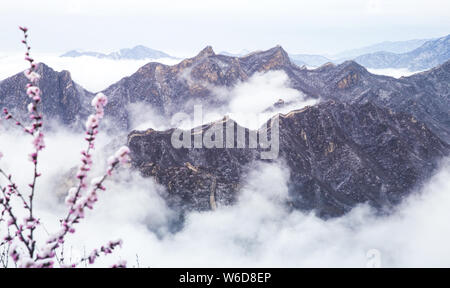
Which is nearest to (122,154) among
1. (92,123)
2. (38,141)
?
(92,123)

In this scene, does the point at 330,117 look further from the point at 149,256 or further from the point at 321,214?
the point at 149,256

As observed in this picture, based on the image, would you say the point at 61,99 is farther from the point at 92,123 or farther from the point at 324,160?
the point at 92,123

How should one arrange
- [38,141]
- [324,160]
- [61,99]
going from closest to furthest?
[38,141] → [324,160] → [61,99]

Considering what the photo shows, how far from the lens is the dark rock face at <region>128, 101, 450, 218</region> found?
3312 inches

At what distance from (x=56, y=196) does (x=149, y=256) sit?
116 feet

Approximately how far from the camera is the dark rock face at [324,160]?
8412cm

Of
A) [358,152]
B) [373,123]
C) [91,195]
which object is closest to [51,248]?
[91,195]

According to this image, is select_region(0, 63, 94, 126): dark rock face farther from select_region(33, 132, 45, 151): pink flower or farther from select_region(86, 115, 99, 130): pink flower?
select_region(86, 115, 99, 130): pink flower

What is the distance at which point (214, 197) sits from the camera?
8369 centimetres

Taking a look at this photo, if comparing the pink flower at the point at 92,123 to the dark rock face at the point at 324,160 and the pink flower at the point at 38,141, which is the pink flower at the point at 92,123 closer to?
the pink flower at the point at 38,141

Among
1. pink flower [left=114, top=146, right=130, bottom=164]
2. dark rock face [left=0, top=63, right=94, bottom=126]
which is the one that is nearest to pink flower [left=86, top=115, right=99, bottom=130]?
pink flower [left=114, top=146, right=130, bottom=164]

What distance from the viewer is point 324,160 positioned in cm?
11744

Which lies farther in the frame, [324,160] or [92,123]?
[324,160]

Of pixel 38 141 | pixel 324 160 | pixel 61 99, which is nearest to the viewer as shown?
pixel 38 141
